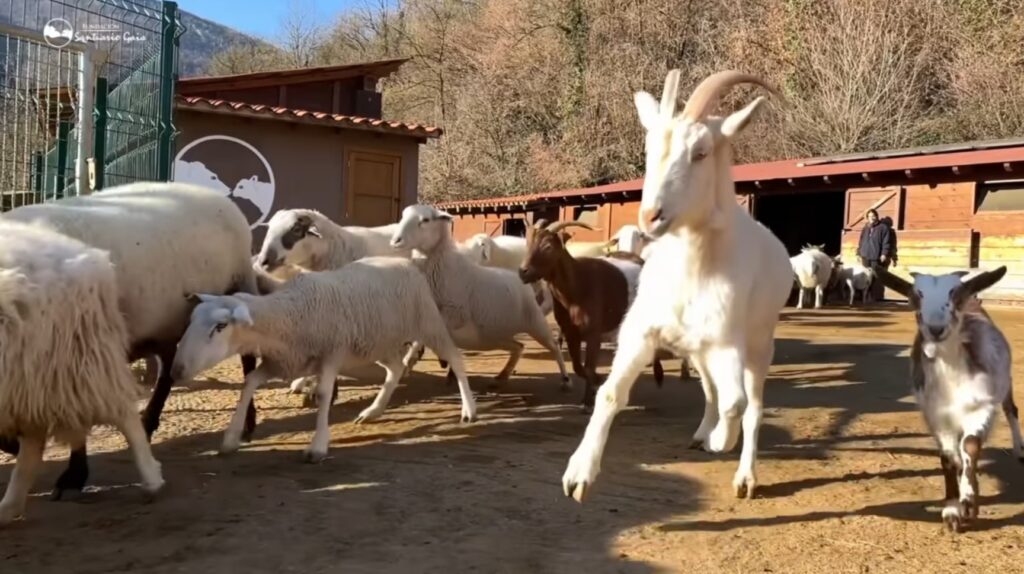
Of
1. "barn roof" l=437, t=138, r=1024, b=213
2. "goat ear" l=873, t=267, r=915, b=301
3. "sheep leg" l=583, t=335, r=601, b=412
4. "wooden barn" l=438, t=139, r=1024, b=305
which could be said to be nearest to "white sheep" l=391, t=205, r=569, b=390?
"sheep leg" l=583, t=335, r=601, b=412

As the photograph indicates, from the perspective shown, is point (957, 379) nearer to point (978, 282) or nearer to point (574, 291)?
point (978, 282)

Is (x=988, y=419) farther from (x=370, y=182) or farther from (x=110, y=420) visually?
(x=370, y=182)

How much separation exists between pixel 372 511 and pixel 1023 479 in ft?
12.6

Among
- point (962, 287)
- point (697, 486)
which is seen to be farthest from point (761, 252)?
point (697, 486)

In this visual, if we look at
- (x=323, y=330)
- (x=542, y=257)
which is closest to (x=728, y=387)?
(x=323, y=330)

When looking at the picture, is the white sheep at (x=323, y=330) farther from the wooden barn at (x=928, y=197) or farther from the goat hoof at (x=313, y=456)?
the wooden barn at (x=928, y=197)

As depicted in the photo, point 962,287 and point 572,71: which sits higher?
point 572,71

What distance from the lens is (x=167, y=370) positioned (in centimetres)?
590

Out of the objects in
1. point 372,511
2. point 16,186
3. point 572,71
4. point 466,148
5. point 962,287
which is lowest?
point 372,511

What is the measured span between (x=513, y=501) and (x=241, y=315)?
7.05ft

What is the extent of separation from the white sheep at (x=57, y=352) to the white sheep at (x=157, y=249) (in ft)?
1.34

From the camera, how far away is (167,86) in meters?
8.30

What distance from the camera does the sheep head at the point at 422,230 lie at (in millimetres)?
8203

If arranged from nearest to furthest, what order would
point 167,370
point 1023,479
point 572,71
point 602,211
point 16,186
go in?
point 1023,479 → point 167,370 → point 16,186 → point 602,211 → point 572,71
